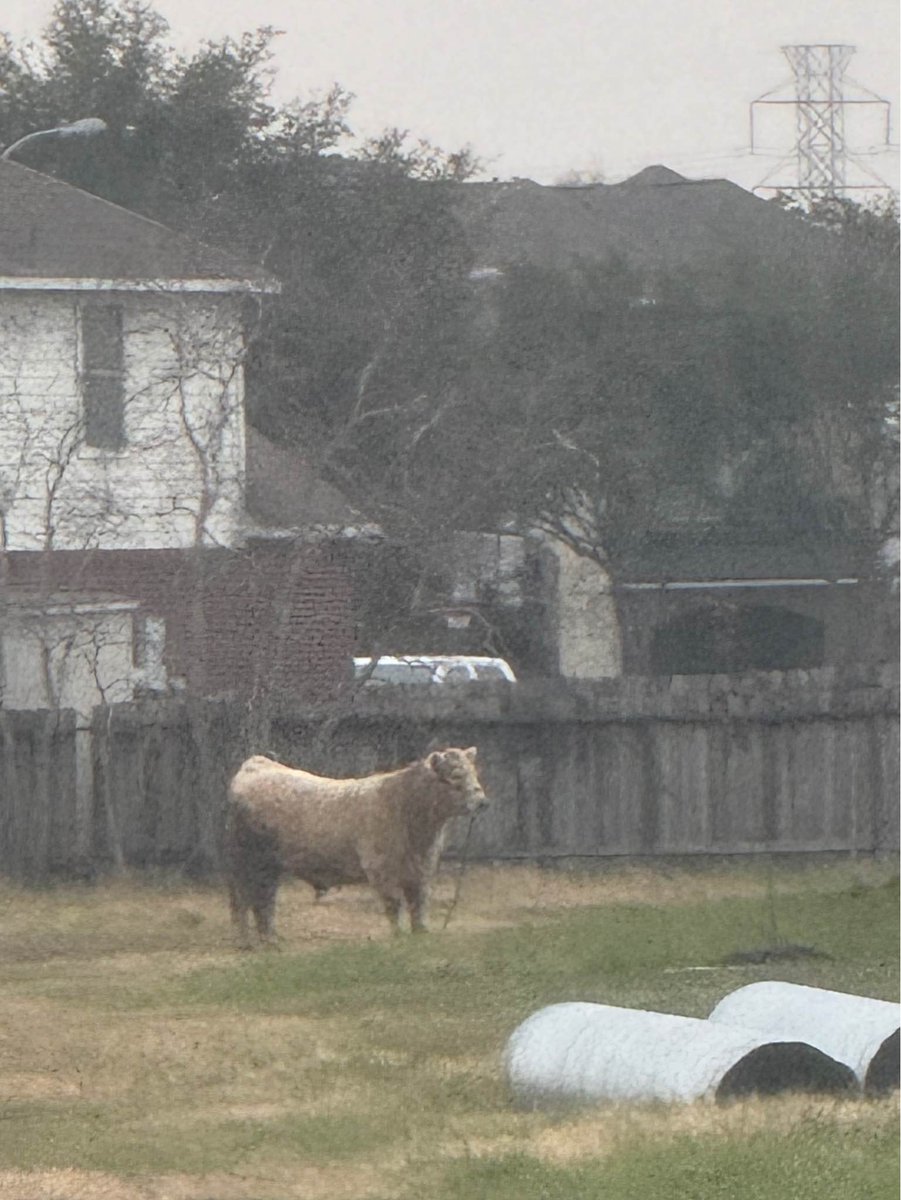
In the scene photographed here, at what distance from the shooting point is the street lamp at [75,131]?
22.4 feet

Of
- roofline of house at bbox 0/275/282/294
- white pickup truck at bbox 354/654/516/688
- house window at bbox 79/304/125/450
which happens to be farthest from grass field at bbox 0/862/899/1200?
roofline of house at bbox 0/275/282/294

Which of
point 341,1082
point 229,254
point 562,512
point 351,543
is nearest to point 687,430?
point 562,512

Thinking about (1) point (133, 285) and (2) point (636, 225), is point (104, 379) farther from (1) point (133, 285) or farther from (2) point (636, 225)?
(2) point (636, 225)

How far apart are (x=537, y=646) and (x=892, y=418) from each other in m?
1.30

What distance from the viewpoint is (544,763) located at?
8.05 m

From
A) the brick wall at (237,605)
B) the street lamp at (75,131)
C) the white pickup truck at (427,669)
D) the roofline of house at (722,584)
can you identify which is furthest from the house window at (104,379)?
the roofline of house at (722,584)

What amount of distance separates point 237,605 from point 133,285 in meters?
0.95

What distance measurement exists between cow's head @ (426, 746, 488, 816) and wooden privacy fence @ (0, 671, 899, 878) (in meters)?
0.07

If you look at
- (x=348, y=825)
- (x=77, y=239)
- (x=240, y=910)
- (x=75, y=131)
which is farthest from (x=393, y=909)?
(x=75, y=131)

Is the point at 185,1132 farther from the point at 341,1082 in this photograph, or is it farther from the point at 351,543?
the point at 351,543

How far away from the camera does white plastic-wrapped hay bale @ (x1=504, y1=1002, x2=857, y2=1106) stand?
5535 millimetres

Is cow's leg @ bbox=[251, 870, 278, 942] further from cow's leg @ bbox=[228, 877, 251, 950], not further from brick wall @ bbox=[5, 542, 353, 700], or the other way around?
brick wall @ bbox=[5, 542, 353, 700]

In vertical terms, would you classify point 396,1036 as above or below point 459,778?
below

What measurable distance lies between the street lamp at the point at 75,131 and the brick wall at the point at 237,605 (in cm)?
116
